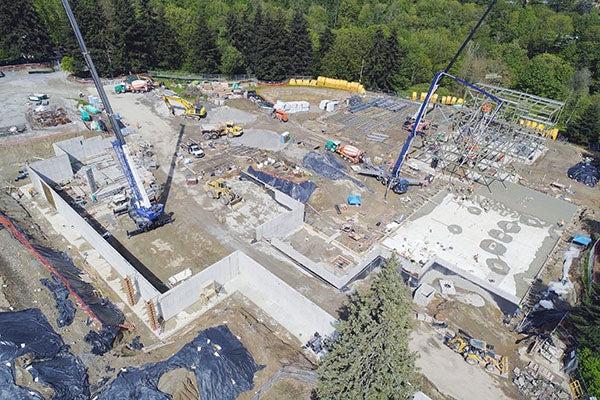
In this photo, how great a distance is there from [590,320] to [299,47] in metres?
51.7

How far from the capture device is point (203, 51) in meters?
60.9

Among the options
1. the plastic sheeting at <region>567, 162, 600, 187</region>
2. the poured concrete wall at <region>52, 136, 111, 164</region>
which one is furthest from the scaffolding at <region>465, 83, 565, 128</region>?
the poured concrete wall at <region>52, 136, 111, 164</region>

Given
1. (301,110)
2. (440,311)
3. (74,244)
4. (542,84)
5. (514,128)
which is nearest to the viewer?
(440,311)

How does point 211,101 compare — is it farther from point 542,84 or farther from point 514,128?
point 542,84

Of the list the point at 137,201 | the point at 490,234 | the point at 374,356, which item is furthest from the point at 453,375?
the point at 137,201

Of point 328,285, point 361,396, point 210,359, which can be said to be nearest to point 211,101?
point 328,285

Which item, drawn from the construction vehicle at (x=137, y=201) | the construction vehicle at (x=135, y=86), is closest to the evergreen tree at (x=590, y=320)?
the construction vehicle at (x=137, y=201)

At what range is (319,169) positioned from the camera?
40375mm

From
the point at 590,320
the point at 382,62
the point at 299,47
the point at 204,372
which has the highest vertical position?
the point at 299,47

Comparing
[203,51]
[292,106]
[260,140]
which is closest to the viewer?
[260,140]

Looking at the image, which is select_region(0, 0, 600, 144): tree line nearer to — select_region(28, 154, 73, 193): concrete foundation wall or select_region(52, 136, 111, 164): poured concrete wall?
select_region(52, 136, 111, 164): poured concrete wall

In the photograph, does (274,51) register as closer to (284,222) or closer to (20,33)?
(20,33)

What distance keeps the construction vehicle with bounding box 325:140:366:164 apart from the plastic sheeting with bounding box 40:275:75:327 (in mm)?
27915

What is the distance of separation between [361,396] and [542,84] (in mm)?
62045
